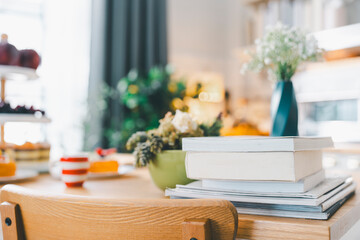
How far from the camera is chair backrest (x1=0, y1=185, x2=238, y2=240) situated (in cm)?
46

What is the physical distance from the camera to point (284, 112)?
93 cm

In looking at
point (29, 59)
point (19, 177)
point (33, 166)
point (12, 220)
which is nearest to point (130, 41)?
point (29, 59)

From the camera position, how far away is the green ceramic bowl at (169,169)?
0.81 meters

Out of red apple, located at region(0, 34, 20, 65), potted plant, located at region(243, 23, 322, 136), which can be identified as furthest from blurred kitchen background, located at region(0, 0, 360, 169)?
potted plant, located at region(243, 23, 322, 136)

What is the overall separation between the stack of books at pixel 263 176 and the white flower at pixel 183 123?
0.60ft

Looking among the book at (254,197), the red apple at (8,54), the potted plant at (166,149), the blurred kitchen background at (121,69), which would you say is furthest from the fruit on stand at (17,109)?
the blurred kitchen background at (121,69)

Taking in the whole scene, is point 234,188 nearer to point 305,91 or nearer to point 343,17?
point 305,91

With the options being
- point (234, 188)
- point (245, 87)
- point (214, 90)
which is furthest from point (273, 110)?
point (245, 87)

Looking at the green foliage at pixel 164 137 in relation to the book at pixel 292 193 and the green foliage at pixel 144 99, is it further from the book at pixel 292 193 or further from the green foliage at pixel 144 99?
the green foliage at pixel 144 99

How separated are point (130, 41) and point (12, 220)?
281cm

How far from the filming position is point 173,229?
474 millimetres

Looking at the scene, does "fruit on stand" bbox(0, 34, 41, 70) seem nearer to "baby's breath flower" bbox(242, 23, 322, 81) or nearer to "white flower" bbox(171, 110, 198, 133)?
"white flower" bbox(171, 110, 198, 133)

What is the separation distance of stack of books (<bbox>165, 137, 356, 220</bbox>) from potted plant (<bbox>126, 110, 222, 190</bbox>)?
14cm

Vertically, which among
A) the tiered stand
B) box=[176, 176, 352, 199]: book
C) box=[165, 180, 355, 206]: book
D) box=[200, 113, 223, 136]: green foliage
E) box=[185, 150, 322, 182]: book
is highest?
the tiered stand
